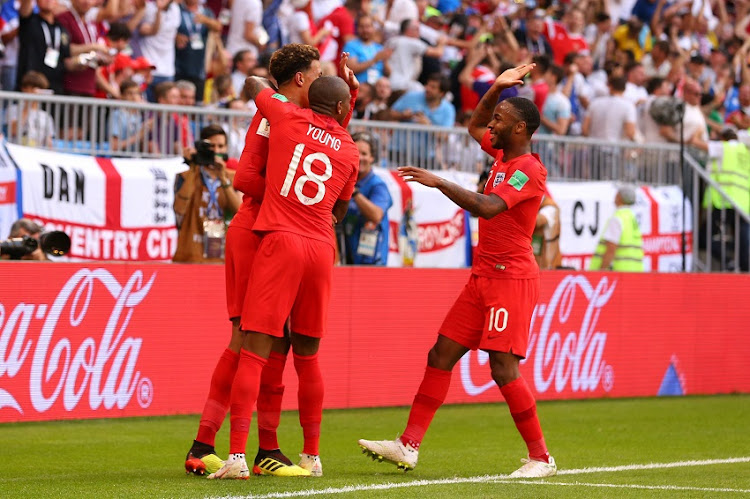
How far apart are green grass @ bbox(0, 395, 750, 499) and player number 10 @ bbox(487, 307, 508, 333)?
2.96 feet

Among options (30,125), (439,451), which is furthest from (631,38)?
(439,451)

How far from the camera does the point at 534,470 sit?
314 inches

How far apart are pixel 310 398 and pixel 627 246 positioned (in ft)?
28.0

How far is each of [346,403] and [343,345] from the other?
523 millimetres

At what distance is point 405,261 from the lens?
1455cm

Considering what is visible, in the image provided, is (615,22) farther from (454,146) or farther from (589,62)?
(454,146)

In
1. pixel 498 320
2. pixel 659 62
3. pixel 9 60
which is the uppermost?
pixel 659 62

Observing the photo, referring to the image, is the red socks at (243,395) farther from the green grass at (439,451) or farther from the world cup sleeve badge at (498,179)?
the world cup sleeve badge at (498,179)

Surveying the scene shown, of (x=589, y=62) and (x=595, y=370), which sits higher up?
(x=589, y=62)

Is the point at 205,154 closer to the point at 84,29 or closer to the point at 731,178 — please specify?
the point at 84,29

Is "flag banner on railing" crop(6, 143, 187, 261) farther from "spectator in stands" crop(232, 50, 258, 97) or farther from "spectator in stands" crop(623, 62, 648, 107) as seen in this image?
"spectator in stands" crop(623, 62, 648, 107)

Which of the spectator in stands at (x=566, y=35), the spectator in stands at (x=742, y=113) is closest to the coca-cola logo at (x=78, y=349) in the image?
the spectator in stands at (x=566, y=35)

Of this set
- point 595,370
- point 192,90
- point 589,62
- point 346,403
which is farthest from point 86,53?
point 589,62

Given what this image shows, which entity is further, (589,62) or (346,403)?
(589,62)
